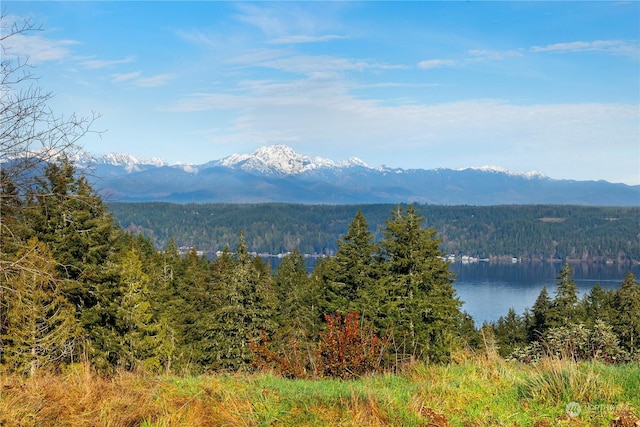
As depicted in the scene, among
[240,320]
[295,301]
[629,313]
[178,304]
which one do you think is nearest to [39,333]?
[240,320]

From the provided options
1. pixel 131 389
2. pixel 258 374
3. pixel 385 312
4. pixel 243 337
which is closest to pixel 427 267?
pixel 385 312

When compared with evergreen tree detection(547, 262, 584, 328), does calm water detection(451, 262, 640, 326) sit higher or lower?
lower

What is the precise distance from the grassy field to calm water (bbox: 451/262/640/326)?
67.8 metres

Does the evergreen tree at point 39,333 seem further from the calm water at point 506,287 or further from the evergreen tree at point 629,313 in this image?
the calm water at point 506,287

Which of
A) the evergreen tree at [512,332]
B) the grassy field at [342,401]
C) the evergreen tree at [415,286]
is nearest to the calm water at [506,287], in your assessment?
the evergreen tree at [512,332]

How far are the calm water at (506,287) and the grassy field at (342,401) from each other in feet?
222

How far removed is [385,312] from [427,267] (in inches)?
135

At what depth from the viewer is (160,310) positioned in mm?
32188

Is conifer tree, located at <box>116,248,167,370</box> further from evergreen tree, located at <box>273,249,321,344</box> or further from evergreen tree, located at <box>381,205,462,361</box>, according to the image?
evergreen tree, located at <box>381,205,462,361</box>

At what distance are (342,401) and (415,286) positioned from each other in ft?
68.1

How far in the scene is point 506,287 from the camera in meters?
144

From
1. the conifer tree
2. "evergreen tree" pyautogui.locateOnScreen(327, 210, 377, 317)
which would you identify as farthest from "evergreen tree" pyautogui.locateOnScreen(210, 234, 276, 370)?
the conifer tree

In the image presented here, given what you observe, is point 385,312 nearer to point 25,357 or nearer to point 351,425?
point 25,357

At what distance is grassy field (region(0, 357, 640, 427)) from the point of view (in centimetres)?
513
